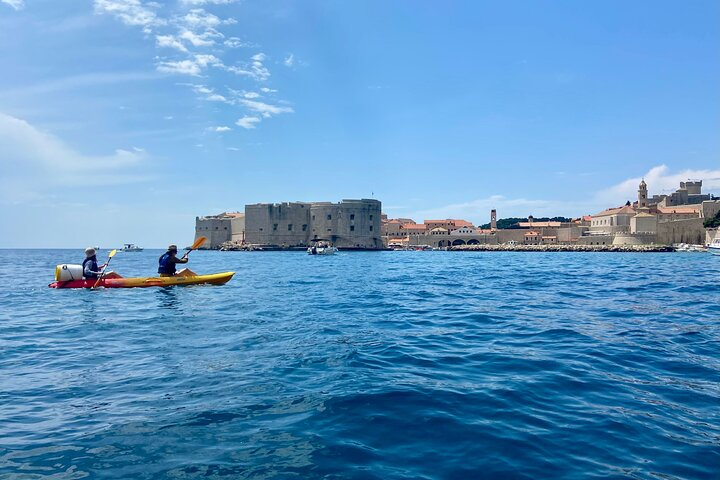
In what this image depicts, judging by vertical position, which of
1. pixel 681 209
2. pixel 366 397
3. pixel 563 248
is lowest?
pixel 366 397

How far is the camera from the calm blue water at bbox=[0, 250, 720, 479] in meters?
2.81

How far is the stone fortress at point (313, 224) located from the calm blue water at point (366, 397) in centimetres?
6271

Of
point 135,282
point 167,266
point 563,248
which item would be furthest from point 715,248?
point 135,282

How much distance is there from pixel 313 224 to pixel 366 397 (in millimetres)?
70159

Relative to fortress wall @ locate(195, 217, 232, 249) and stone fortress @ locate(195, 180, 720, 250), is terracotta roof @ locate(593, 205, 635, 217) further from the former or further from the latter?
fortress wall @ locate(195, 217, 232, 249)

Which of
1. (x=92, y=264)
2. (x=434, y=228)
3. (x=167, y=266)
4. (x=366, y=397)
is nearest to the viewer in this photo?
(x=366, y=397)

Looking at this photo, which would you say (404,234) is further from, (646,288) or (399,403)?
(399,403)

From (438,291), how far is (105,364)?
973 cm

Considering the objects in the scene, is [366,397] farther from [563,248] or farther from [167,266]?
[563,248]

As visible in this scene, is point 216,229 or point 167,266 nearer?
point 167,266

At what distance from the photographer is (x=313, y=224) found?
242 feet

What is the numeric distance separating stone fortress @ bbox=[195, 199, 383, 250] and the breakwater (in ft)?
57.7

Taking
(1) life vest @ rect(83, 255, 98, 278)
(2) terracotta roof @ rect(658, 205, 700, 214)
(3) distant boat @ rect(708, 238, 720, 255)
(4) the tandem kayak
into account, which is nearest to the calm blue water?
(4) the tandem kayak

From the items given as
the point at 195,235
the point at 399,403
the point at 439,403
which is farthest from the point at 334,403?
the point at 195,235
